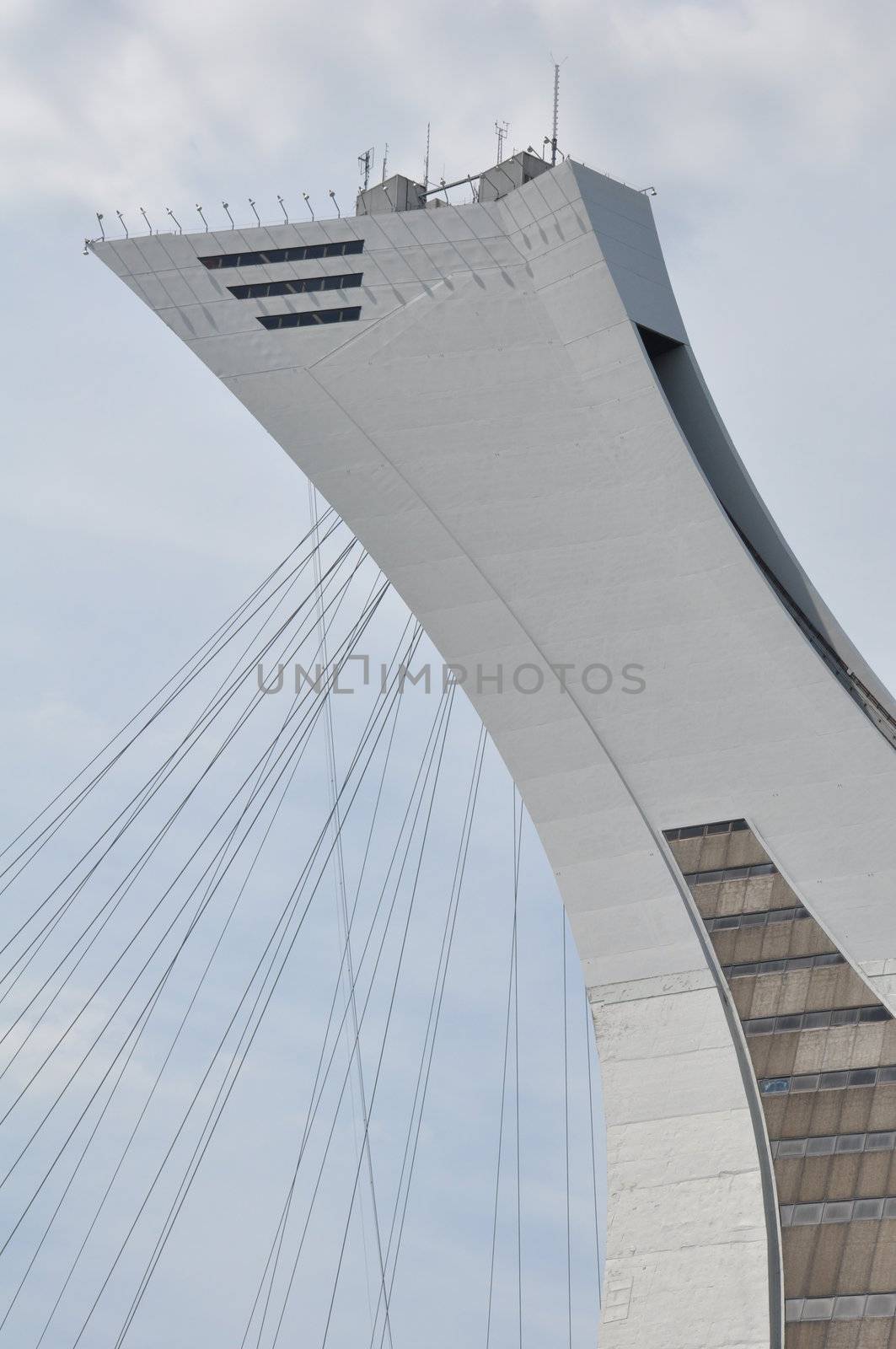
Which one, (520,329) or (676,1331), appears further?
(520,329)

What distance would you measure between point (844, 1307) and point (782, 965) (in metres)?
7.80

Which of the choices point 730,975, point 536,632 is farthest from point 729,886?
point 536,632

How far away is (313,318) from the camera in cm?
4947

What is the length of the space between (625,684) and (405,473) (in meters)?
8.63

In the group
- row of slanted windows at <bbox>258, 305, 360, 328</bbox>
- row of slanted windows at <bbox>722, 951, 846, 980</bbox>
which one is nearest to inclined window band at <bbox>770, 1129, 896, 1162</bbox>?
row of slanted windows at <bbox>722, 951, 846, 980</bbox>

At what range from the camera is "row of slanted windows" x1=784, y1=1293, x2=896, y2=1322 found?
36438 mm

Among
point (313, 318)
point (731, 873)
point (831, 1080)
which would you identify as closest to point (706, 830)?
point (731, 873)

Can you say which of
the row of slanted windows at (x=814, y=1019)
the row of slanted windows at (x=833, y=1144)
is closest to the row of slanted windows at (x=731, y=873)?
the row of slanted windows at (x=814, y=1019)

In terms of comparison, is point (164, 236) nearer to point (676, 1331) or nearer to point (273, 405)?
point (273, 405)

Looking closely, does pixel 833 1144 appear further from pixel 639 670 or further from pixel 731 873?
pixel 639 670

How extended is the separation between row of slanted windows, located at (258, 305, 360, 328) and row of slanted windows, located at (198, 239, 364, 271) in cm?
180

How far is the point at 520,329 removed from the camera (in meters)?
48.1

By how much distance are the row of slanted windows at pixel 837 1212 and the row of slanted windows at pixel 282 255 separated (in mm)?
28769

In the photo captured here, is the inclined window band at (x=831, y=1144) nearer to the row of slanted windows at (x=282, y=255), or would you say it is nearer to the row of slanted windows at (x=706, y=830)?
the row of slanted windows at (x=706, y=830)
